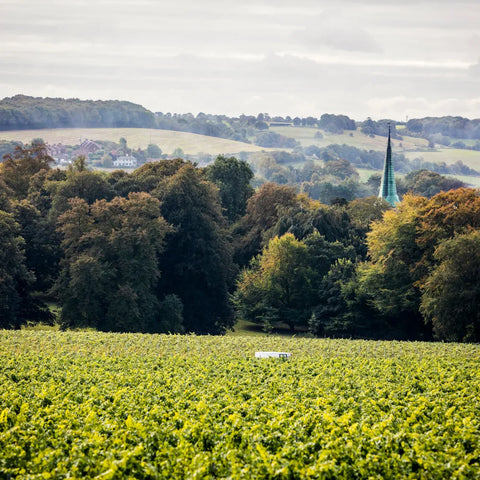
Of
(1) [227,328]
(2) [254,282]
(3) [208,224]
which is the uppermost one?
(3) [208,224]

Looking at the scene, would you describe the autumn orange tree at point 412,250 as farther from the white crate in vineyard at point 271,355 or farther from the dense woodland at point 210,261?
the white crate in vineyard at point 271,355

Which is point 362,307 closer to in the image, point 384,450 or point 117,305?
point 117,305

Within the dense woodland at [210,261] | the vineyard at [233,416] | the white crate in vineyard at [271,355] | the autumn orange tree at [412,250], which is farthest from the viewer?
the autumn orange tree at [412,250]

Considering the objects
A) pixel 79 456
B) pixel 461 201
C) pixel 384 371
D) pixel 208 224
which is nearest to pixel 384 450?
pixel 79 456

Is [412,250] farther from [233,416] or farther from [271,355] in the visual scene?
[233,416]

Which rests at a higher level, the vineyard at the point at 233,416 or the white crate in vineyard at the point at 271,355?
the vineyard at the point at 233,416

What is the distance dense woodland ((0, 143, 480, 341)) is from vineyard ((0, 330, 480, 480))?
17.9 metres

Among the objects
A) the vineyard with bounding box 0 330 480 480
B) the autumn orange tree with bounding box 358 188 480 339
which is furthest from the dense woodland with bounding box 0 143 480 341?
the vineyard with bounding box 0 330 480 480

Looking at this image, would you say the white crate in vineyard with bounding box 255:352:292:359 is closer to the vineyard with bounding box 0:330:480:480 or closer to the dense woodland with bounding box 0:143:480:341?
the vineyard with bounding box 0:330:480:480

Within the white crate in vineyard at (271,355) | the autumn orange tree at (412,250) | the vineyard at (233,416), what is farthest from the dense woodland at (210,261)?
the vineyard at (233,416)

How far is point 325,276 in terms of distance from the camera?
63.5m

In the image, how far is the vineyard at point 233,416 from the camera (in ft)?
51.7

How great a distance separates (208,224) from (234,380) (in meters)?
36.6

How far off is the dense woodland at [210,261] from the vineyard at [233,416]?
1787cm
